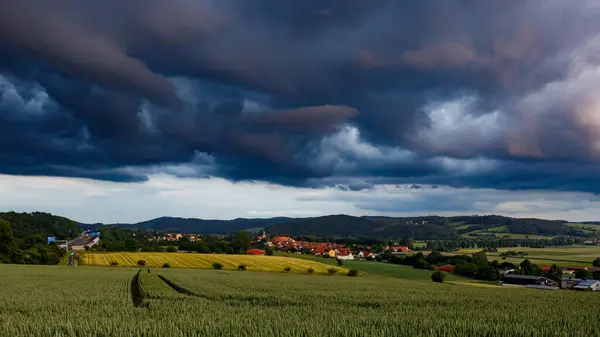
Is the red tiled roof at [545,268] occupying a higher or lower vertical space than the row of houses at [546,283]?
lower

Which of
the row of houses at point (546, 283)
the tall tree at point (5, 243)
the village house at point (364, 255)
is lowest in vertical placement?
the village house at point (364, 255)

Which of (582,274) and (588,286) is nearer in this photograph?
(588,286)

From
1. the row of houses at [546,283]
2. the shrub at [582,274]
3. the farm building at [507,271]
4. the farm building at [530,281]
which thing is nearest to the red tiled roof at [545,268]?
the farm building at [507,271]

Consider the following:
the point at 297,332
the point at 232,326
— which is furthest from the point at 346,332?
the point at 232,326

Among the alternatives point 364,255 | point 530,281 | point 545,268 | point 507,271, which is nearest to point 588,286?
point 530,281

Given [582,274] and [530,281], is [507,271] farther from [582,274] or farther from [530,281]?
[530,281]

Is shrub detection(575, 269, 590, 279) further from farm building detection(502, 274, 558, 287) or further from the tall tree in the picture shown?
the tall tree

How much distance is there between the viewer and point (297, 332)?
12562mm

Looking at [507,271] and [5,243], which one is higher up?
[5,243]

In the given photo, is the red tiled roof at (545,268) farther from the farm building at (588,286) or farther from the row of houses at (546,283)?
the farm building at (588,286)

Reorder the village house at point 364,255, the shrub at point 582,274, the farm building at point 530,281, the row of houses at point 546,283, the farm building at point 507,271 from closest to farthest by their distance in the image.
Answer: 1. the row of houses at point 546,283
2. the farm building at point 530,281
3. the shrub at point 582,274
4. the farm building at point 507,271
5. the village house at point 364,255

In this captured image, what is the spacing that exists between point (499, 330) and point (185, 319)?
10135mm

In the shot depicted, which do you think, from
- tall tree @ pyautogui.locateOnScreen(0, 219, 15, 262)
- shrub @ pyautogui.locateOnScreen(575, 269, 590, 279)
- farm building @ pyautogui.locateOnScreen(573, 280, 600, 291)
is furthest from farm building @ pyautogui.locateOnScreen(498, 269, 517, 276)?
tall tree @ pyautogui.locateOnScreen(0, 219, 15, 262)

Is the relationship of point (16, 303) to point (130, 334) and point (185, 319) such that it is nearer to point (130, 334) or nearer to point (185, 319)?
point (185, 319)
